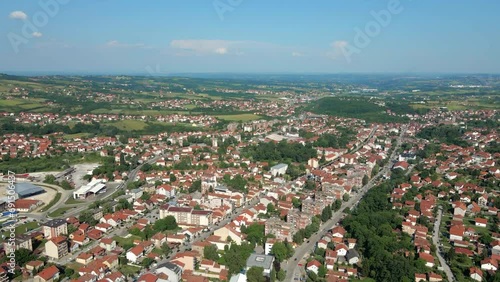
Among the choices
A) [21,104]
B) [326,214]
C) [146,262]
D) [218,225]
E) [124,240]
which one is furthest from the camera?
[21,104]

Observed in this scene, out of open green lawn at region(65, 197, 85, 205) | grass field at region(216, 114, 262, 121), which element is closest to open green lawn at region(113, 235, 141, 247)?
open green lawn at region(65, 197, 85, 205)

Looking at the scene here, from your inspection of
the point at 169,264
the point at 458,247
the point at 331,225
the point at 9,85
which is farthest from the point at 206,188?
the point at 9,85

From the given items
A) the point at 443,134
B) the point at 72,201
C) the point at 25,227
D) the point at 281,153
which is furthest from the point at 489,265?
the point at 443,134

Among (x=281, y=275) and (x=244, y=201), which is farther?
(x=244, y=201)

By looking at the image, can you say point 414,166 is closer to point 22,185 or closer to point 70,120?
point 22,185

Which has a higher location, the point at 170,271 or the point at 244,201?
the point at 170,271

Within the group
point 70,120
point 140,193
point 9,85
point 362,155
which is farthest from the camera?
point 9,85

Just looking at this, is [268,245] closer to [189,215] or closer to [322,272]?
[322,272]

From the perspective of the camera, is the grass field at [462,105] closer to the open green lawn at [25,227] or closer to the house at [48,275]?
the open green lawn at [25,227]
